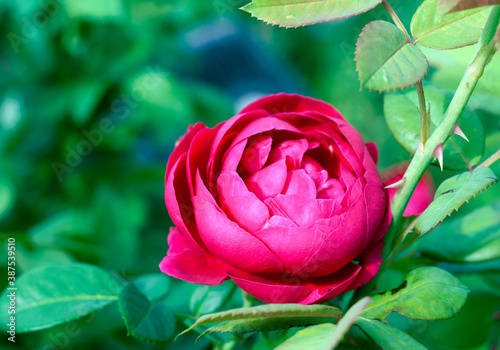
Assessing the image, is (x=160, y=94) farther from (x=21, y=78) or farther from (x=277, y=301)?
(x=277, y=301)

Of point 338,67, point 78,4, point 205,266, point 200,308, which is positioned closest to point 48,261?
point 200,308

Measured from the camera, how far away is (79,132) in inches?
46.4

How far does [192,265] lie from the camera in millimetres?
411

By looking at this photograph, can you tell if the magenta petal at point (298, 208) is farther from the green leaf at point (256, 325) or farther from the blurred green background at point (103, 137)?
the blurred green background at point (103, 137)

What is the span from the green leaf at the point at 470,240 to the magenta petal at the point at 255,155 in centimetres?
23

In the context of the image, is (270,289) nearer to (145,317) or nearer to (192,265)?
(192,265)

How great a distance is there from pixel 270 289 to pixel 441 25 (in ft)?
0.82

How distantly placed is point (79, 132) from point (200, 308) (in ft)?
Answer: 2.44

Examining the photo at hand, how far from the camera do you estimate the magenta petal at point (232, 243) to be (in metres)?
0.37

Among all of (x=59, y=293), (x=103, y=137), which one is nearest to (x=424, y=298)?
(x=59, y=293)

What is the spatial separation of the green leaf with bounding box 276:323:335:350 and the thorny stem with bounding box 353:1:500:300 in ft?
0.27

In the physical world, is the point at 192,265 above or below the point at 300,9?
below

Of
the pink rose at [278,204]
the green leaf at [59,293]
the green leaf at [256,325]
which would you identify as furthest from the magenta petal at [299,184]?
the green leaf at [59,293]

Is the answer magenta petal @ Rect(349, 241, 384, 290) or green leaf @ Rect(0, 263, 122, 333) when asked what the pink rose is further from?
green leaf @ Rect(0, 263, 122, 333)
